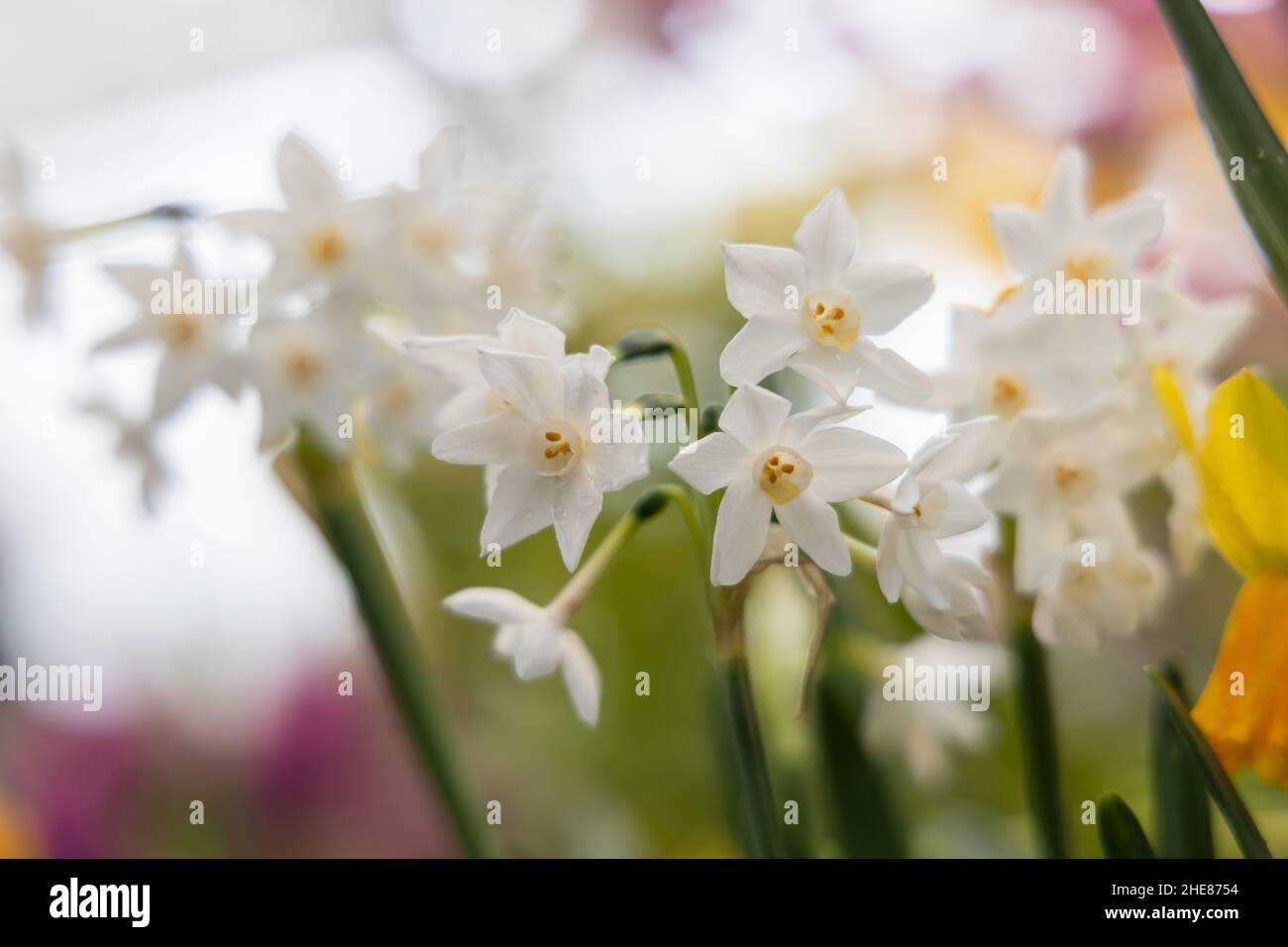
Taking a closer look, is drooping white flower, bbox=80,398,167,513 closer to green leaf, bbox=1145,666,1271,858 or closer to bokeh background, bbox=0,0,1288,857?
bokeh background, bbox=0,0,1288,857

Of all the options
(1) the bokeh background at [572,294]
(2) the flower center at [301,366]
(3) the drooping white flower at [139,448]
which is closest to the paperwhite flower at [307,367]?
(2) the flower center at [301,366]

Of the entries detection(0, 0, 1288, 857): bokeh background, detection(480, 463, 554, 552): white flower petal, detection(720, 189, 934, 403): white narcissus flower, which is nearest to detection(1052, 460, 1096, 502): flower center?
detection(720, 189, 934, 403): white narcissus flower

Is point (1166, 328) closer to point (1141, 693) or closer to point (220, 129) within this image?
point (1141, 693)

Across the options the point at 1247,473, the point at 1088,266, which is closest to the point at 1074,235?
the point at 1088,266

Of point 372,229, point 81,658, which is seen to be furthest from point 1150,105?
point 81,658

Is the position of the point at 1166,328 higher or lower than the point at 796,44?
lower

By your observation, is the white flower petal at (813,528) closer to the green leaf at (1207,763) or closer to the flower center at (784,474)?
the flower center at (784,474)

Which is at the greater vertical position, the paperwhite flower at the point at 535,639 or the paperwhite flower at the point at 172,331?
the paperwhite flower at the point at 172,331

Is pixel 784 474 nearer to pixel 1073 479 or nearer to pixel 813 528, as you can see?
pixel 813 528
